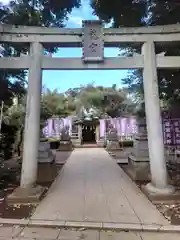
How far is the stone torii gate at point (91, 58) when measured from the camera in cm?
599

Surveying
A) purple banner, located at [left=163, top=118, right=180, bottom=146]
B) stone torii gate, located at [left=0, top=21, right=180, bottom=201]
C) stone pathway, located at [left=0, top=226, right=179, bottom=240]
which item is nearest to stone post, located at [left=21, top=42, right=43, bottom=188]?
stone torii gate, located at [left=0, top=21, right=180, bottom=201]

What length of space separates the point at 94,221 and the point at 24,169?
2263mm

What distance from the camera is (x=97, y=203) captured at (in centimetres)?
541

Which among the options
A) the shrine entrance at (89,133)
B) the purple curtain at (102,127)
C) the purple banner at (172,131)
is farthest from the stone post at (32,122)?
the shrine entrance at (89,133)

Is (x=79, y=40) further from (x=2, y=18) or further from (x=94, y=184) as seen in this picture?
(x=94, y=184)

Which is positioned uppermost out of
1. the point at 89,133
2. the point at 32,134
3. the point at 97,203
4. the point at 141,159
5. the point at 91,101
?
the point at 91,101

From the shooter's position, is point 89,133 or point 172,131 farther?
point 89,133

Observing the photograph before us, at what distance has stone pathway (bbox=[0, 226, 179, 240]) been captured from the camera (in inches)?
147

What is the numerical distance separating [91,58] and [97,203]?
3350 mm

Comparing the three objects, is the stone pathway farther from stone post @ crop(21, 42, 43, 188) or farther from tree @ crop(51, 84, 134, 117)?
tree @ crop(51, 84, 134, 117)

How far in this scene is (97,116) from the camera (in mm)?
28219

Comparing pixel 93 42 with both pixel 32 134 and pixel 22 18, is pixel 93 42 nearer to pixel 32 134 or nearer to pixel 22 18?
pixel 32 134

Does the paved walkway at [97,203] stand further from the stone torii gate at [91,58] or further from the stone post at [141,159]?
the stone torii gate at [91,58]

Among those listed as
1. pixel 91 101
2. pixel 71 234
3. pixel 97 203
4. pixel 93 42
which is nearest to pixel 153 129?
pixel 97 203
